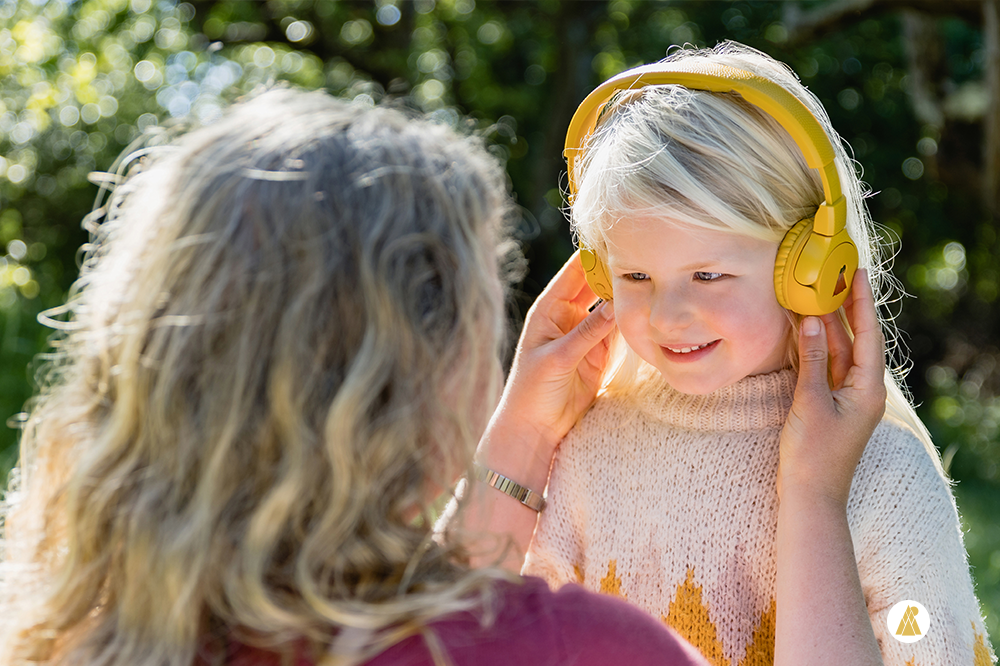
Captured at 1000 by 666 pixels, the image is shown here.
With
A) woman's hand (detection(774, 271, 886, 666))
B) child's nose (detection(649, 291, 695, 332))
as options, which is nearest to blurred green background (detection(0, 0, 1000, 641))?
woman's hand (detection(774, 271, 886, 666))

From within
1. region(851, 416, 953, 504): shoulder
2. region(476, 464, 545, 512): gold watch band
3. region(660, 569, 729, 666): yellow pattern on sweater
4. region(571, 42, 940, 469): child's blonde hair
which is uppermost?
region(571, 42, 940, 469): child's blonde hair

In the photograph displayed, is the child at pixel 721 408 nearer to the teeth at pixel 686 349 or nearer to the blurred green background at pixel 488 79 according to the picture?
the teeth at pixel 686 349

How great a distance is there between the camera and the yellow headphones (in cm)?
140

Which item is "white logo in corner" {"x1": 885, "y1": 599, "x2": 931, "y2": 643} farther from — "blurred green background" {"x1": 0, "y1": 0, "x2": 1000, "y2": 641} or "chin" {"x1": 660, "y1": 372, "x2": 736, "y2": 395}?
"blurred green background" {"x1": 0, "y1": 0, "x2": 1000, "y2": 641}

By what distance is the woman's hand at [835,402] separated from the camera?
1361mm

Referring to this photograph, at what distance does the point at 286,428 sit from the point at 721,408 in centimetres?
95

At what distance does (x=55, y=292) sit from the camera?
6293 mm

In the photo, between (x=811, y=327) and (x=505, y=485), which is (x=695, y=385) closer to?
(x=811, y=327)

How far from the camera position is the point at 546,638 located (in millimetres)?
951

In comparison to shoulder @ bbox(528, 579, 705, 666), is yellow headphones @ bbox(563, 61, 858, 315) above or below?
above

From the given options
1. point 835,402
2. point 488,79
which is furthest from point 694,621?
point 488,79

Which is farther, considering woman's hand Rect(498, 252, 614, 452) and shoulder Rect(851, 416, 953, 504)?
woman's hand Rect(498, 252, 614, 452)

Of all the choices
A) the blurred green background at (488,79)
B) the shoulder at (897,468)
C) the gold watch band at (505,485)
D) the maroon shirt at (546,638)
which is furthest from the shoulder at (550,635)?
the blurred green background at (488,79)

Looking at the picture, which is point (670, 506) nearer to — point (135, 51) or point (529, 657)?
point (529, 657)
